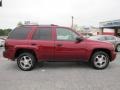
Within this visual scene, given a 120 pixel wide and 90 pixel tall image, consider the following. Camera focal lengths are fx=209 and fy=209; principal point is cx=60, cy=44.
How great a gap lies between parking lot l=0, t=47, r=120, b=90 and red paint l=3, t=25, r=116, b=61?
54cm

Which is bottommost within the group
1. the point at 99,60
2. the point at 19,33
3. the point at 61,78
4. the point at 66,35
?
the point at 61,78

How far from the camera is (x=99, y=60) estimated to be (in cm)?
870

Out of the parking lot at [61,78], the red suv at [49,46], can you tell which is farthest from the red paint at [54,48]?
the parking lot at [61,78]

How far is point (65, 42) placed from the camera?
845 cm

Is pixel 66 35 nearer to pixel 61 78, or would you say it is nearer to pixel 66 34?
pixel 66 34

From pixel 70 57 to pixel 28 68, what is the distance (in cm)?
175

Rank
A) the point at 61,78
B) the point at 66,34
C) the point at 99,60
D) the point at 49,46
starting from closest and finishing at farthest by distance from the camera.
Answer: the point at 61,78 → the point at 49,46 → the point at 66,34 → the point at 99,60

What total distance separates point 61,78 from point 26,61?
2.03m

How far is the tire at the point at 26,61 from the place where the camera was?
8.41 metres

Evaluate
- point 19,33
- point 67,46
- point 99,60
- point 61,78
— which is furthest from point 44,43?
point 99,60

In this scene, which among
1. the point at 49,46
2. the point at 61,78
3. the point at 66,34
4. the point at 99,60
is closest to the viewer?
the point at 61,78

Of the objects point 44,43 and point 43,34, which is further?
point 43,34

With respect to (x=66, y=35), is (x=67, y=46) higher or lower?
lower

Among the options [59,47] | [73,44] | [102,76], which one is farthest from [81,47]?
[102,76]
